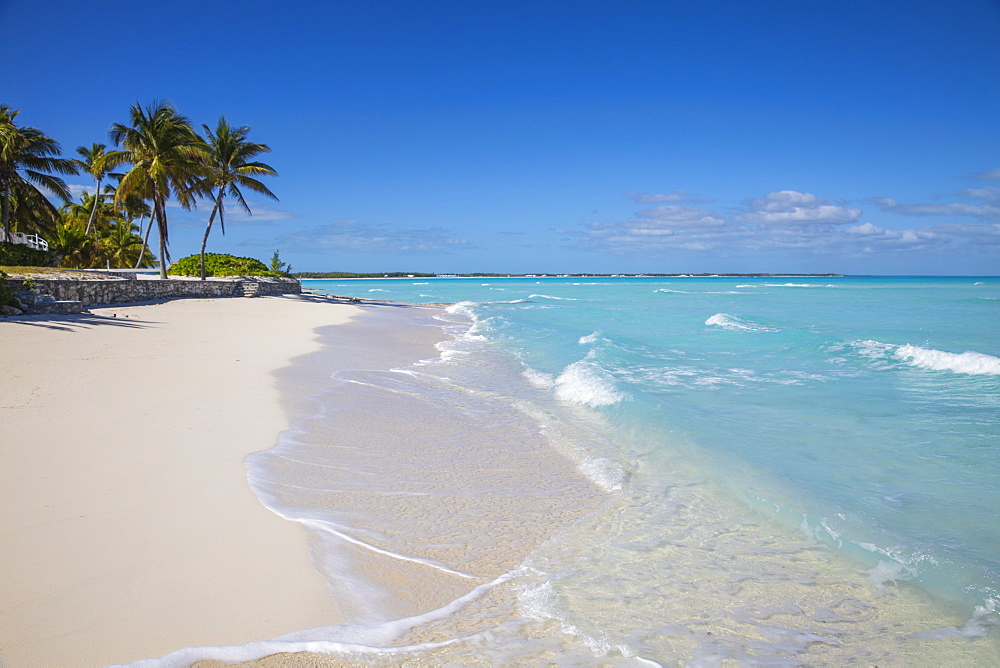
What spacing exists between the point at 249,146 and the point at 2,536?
31.9 metres

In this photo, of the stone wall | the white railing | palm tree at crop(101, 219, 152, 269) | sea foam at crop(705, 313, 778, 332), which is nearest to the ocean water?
sea foam at crop(705, 313, 778, 332)

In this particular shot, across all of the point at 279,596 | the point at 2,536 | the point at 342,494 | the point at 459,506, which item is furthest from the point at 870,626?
the point at 2,536

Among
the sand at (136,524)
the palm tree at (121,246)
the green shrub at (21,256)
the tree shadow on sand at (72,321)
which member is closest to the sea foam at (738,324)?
the sand at (136,524)

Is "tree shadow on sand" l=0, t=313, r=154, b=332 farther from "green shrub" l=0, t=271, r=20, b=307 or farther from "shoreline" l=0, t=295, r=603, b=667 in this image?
"shoreline" l=0, t=295, r=603, b=667

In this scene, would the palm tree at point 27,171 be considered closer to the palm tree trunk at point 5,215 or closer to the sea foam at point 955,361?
the palm tree trunk at point 5,215

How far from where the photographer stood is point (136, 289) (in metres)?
20.5

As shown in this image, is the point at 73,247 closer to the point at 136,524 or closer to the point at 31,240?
the point at 31,240

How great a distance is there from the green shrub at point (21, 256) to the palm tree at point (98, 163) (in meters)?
4.81

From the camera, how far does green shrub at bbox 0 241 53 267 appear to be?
1964cm

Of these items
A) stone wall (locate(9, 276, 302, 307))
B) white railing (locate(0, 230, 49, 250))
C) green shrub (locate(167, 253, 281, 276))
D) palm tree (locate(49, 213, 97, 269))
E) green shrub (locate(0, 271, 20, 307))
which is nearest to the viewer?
green shrub (locate(0, 271, 20, 307))

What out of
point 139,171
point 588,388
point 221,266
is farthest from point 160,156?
point 588,388

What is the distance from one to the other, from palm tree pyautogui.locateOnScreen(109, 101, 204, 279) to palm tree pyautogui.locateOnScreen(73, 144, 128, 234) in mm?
715

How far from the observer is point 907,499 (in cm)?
467

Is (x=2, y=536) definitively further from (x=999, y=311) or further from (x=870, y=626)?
(x=999, y=311)
